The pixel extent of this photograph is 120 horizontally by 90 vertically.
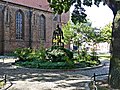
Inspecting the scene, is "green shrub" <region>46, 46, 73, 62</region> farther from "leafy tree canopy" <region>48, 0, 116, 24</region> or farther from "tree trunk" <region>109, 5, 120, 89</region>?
"tree trunk" <region>109, 5, 120, 89</region>

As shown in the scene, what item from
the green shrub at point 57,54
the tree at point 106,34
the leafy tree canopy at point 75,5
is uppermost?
the leafy tree canopy at point 75,5

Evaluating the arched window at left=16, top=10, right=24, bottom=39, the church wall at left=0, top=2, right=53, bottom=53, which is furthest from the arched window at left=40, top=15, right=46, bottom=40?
the arched window at left=16, top=10, right=24, bottom=39

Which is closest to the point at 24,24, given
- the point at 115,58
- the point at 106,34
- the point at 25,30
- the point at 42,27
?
the point at 25,30

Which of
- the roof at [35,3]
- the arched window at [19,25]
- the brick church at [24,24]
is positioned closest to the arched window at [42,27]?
the brick church at [24,24]

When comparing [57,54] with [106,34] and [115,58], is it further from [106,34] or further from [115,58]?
[106,34]

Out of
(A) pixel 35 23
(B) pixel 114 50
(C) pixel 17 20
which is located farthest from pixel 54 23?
(B) pixel 114 50

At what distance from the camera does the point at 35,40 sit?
48344 millimetres

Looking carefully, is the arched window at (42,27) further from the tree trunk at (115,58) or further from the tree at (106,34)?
the tree trunk at (115,58)

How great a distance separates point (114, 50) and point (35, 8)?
37.2 m

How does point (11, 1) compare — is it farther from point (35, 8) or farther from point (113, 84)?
point (113, 84)

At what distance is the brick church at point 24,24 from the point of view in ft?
135

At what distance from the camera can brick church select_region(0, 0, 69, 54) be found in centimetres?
4116

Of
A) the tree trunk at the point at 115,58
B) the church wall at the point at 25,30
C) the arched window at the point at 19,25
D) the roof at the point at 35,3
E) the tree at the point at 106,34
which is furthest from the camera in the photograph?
the arched window at the point at 19,25

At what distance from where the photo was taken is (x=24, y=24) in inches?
1804
